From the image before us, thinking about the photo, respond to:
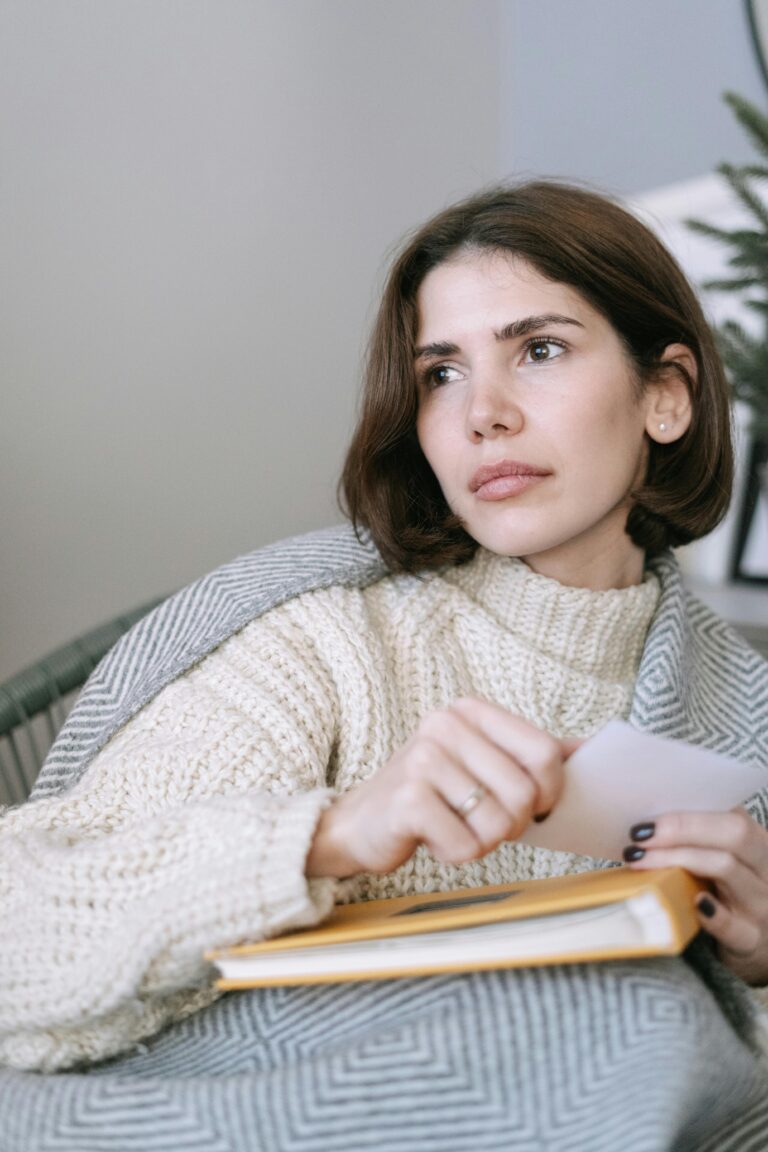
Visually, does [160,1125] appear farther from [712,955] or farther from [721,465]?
[721,465]

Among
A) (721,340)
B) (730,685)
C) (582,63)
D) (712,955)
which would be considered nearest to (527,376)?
(730,685)

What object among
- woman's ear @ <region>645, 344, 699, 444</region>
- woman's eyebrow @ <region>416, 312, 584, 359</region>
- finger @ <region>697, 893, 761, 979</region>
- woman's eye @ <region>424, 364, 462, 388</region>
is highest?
woman's eyebrow @ <region>416, 312, 584, 359</region>

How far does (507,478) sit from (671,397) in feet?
0.86

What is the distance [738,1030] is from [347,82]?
160 cm

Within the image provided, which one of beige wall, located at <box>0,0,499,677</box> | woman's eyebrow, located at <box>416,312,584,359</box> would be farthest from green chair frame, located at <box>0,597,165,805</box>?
woman's eyebrow, located at <box>416,312,584,359</box>

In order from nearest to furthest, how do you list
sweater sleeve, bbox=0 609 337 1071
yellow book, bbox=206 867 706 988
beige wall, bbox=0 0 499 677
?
yellow book, bbox=206 867 706 988 < sweater sleeve, bbox=0 609 337 1071 < beige wall, bbox=0 0 499 677

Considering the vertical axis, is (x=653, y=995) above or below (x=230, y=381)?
below

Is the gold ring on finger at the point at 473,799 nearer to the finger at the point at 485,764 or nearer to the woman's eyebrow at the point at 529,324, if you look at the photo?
the finger at the point at 485,764

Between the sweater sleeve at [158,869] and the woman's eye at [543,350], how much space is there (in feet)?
1.24

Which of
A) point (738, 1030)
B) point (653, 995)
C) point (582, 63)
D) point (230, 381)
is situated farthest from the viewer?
point (582, 63)

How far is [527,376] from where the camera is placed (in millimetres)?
984

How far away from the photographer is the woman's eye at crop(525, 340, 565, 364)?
3.27ft

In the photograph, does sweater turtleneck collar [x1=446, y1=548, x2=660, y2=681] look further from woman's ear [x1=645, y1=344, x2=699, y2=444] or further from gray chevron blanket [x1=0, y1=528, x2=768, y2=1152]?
gray chevron blanket [x1=0, y1=528, x2=768, y2=1152]

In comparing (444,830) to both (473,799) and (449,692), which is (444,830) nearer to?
(473,799)
